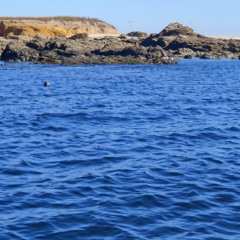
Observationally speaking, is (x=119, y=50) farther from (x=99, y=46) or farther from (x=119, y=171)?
(x=119, y=171)

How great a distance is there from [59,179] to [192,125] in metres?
9.84

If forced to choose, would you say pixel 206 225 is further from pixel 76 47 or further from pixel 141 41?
pixel 141 41

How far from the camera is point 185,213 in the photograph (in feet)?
38.3

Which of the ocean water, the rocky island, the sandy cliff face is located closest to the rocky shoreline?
the rocky island

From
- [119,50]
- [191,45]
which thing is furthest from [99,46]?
[191,45]

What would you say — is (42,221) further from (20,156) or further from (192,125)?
(192,125)

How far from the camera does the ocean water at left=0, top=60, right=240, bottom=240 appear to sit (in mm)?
10977

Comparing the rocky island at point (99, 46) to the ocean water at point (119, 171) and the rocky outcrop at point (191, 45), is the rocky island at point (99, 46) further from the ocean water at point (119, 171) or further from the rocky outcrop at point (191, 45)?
the ocean water at point (119, 171)

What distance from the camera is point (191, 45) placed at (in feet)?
362

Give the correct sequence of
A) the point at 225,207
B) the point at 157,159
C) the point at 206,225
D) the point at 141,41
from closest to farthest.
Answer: the point at 206,225
the point at 225,207
the point at 157,159
the point at 141,41

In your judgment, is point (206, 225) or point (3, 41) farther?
point (3, 41)

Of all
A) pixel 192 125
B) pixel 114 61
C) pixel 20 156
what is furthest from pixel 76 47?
pixel 20 156

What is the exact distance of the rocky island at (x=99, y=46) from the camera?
79312mm

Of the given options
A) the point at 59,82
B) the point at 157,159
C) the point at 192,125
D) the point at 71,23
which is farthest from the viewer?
the point at 71,23
